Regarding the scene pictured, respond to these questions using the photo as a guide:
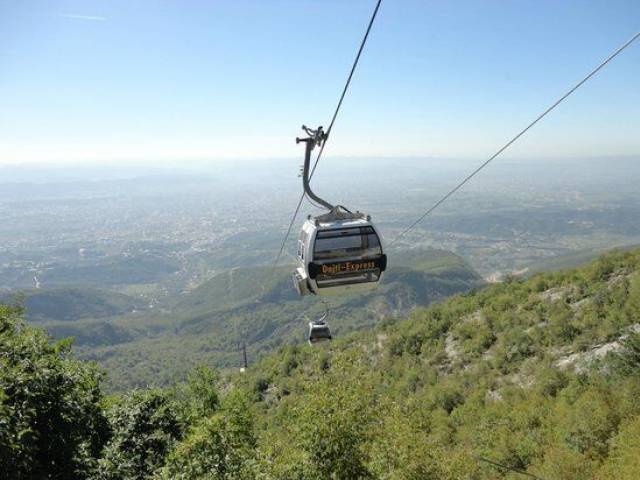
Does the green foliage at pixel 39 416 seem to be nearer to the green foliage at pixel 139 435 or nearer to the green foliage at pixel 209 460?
the green foliage at pixel 139 435

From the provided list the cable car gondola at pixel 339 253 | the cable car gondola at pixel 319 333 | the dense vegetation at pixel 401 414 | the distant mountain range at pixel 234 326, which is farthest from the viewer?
the distant mountain range at pixel 234 326

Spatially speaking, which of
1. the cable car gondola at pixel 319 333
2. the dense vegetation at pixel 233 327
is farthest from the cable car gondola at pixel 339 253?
the dense vegetation at pixel 233 327

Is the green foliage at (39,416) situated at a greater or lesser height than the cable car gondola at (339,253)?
lesser

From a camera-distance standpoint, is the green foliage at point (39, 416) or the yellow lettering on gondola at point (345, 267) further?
the yellow lettering on gondola at point (345, 267)

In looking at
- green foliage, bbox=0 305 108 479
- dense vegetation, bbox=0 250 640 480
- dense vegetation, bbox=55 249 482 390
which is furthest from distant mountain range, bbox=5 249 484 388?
green foliage, bbox=0 305 108 479

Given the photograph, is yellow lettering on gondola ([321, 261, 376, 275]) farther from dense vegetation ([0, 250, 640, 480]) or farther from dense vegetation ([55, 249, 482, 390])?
dense vegetation ([55, 249, 482, 390])

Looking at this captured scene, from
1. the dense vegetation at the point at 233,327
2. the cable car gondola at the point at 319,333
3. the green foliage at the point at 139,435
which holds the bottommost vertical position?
the dense vegetation at the point at 233,327

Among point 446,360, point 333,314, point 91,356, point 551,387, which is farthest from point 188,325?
point 551,387
